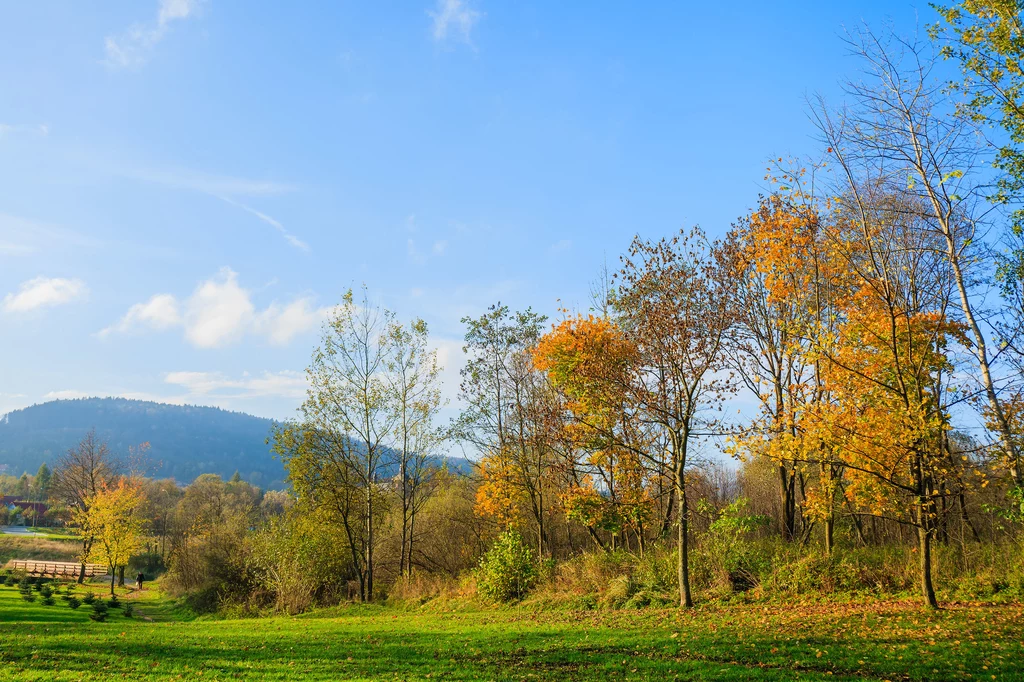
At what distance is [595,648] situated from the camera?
12156 millimetres

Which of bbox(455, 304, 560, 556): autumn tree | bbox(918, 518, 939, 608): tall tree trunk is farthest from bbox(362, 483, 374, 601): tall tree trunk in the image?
bbox(918, 518, 939, 608): tall tree trunk

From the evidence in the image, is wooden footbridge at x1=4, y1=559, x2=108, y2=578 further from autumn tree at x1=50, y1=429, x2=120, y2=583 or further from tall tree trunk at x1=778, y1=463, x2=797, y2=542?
tall tree trunk at x1=778, y1=463, x2=797, y2=542

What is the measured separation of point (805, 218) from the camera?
15.5 m

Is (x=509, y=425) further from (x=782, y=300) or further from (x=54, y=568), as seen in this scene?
(x=54, y=568)

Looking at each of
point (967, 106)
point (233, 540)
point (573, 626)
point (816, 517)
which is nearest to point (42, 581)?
point (233, 540)

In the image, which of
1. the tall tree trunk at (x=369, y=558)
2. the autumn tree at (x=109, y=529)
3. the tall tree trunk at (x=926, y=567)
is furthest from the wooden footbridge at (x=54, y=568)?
the tall tree trunk at (x=926, y=567)

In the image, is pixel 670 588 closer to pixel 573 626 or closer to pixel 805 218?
pixel 573 626

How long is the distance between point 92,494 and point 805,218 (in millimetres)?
51717

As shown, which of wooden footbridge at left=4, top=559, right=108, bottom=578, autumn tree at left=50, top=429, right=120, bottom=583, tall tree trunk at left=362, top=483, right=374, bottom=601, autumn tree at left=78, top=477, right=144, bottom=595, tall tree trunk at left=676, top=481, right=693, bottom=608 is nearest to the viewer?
tall tree trunk at left=676, top=481, right=693, bottom=608

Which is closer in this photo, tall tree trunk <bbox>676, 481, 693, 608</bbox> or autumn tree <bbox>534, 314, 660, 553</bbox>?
tall tree trunk <bbox>676, 481, 693, 608</bbox>

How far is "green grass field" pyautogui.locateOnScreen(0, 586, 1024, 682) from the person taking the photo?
959cm

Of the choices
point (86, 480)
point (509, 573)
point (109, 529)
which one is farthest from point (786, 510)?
point (86, 480)

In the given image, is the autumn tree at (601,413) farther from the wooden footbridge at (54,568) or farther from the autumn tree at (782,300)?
the wooden footbridge at (54,568)

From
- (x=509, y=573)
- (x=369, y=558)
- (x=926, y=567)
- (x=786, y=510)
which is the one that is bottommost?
(x=369, y=558)
